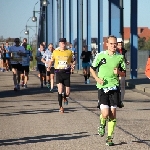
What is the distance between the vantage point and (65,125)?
12211mm

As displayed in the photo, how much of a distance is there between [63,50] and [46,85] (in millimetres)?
10746

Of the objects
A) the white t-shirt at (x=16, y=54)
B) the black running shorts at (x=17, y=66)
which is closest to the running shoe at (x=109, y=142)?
the white t-shirt at (x=16, y=54)

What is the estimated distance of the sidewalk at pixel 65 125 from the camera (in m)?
9.72

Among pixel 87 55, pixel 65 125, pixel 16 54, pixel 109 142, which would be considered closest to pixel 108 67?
pixel 109 142

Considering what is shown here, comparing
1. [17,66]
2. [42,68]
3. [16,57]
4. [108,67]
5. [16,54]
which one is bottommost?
[42,68]

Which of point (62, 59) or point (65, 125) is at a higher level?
point (62, 59)

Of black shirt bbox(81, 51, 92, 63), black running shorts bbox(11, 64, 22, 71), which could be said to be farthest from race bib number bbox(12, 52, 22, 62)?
black shirt bbox(81, 51, 92, 63)

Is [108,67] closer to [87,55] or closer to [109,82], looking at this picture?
[109,82]

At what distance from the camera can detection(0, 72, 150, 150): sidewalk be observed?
9719mm

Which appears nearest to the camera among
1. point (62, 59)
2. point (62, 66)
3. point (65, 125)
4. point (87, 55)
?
point (65, 125)

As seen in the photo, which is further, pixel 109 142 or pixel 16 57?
pixel 16 57

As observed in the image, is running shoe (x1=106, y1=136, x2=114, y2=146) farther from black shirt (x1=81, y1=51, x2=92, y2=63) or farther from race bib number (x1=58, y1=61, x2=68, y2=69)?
black shirt (x1=81, y1=51, x2=92, y2=63)

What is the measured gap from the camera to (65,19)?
57.0 m

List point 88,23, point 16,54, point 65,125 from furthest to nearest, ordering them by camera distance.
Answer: point 88,23 < point 16,54 < point 65,125
